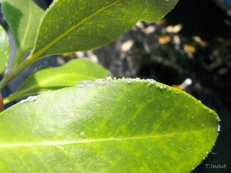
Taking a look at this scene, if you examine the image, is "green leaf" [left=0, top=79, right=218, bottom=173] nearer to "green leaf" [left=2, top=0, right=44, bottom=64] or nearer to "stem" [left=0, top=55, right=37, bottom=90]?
"stem" [left=0, top=55, right=37, bottom=90]

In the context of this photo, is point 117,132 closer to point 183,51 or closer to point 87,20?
point 87,20

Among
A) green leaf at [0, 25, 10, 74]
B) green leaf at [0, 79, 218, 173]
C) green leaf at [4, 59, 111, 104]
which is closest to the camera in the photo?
green leaf at [0, 79, 218, 173]

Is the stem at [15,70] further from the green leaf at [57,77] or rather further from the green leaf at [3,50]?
the green leaf at [57,77]

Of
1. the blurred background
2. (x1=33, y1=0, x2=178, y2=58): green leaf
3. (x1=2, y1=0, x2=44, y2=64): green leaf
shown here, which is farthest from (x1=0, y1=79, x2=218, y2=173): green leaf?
the blurred background

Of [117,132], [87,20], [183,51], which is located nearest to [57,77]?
→ [87,20]

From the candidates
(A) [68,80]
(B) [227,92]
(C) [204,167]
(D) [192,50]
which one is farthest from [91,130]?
(D) [192,50]

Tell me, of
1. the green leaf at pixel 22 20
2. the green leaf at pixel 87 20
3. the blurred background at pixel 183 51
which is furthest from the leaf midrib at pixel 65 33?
the blurred background at pixel 183 51
